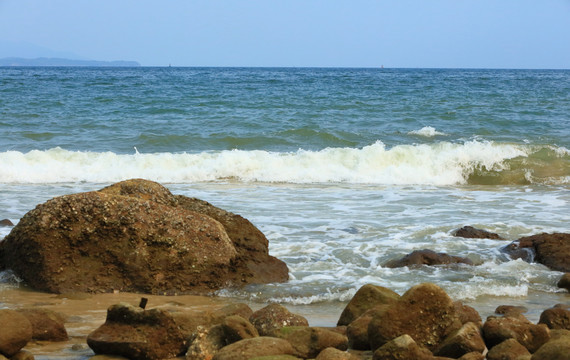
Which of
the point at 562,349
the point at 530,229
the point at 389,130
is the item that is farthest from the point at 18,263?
the point at 389,130

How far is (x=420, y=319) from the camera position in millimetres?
4086

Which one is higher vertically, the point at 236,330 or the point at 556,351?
the point at 556,351

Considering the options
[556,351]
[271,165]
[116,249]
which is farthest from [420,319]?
[271,165]

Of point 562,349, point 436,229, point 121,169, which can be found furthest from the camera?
point 121,169

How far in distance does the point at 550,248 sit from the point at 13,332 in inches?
203

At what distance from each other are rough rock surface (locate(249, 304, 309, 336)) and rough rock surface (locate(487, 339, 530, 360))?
1211 mm

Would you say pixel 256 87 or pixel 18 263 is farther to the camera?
pixel 256 87

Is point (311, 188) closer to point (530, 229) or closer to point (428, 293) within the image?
point (530, 229)

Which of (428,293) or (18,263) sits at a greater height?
(428,293)

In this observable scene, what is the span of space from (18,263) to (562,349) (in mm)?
4510

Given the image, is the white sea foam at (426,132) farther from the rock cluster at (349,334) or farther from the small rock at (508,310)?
the rock cluster at (349,334)

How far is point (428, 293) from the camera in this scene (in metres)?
4.10

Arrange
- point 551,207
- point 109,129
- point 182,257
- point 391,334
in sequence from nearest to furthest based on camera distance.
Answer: point 391,334
point 182,257
point 551,207
point 109,129

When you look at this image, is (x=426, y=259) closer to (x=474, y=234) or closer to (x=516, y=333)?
(x=474, y=234)
